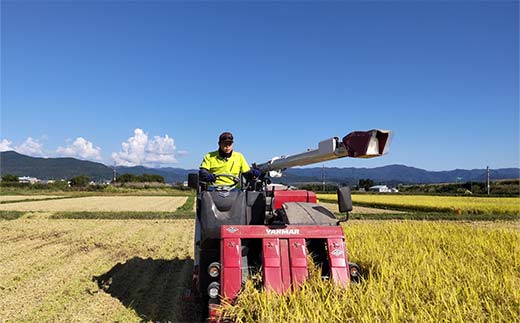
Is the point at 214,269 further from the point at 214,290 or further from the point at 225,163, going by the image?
the point at 225,163

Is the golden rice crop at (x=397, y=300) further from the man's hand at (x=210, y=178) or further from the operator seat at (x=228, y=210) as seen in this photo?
the man's hand at (x=210, y=178)

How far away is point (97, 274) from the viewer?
23.8ft

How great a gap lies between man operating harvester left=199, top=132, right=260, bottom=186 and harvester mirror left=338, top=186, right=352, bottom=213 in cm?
149

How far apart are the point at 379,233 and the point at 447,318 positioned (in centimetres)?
623

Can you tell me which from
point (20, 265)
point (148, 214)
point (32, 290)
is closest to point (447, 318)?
point (32, 290)

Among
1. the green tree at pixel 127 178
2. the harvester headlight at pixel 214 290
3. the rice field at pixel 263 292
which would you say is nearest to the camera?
the rice field at pixel 263 292

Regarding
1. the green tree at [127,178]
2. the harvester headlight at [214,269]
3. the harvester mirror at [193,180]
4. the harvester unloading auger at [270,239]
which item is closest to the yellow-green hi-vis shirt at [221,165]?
the harvester unloading auger at [270,239]

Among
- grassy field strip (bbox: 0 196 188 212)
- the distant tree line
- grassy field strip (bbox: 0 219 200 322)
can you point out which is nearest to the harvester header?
grassy field strip (bbox: 0 219 200 322)

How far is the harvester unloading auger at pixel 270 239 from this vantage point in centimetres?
388

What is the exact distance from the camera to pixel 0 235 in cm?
1246

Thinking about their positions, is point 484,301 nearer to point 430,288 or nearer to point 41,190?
point 430,288

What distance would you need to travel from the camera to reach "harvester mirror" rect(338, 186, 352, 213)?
4090 mm

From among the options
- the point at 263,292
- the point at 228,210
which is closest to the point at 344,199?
the point at 263,292

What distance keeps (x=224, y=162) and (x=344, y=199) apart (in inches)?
80.5
